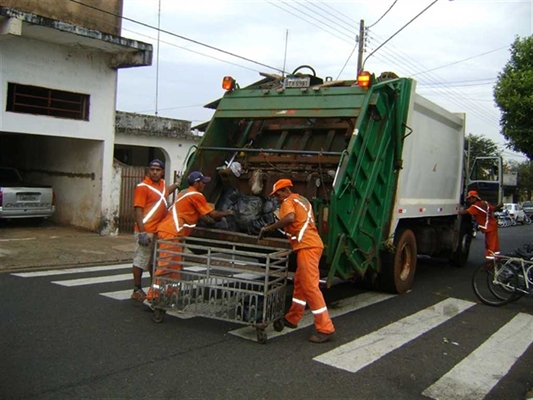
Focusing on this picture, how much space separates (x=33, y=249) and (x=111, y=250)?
4.62ft

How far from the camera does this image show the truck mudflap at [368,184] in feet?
18.1

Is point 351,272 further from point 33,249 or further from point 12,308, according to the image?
point 33,249

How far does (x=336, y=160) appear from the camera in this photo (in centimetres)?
618

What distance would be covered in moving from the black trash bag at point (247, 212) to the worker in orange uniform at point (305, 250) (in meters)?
0.92

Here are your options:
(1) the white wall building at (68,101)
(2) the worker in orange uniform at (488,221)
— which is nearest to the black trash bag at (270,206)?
(2) the worker in orange uniform at (488,221)

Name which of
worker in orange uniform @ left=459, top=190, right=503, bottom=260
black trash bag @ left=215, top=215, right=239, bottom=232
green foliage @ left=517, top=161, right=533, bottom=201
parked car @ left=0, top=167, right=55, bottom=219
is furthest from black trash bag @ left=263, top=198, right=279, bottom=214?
green foliage @ left=517, top=161, right=533, bottom=201

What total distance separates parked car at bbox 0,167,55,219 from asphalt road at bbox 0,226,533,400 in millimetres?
5139

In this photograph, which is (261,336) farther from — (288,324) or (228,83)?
(228,83)

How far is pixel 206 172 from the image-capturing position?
6.79m

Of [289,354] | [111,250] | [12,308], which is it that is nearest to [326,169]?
[289,354]

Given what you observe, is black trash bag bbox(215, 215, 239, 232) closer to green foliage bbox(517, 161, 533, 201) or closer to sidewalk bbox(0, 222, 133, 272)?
sidewalk bbox(0, 222, 133, 272)

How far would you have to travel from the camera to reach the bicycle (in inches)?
263

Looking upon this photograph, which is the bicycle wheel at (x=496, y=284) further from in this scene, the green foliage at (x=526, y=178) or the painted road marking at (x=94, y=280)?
the green foliage at (x=526, y=178)

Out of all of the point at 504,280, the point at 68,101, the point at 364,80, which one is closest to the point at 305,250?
the point at 364,80
